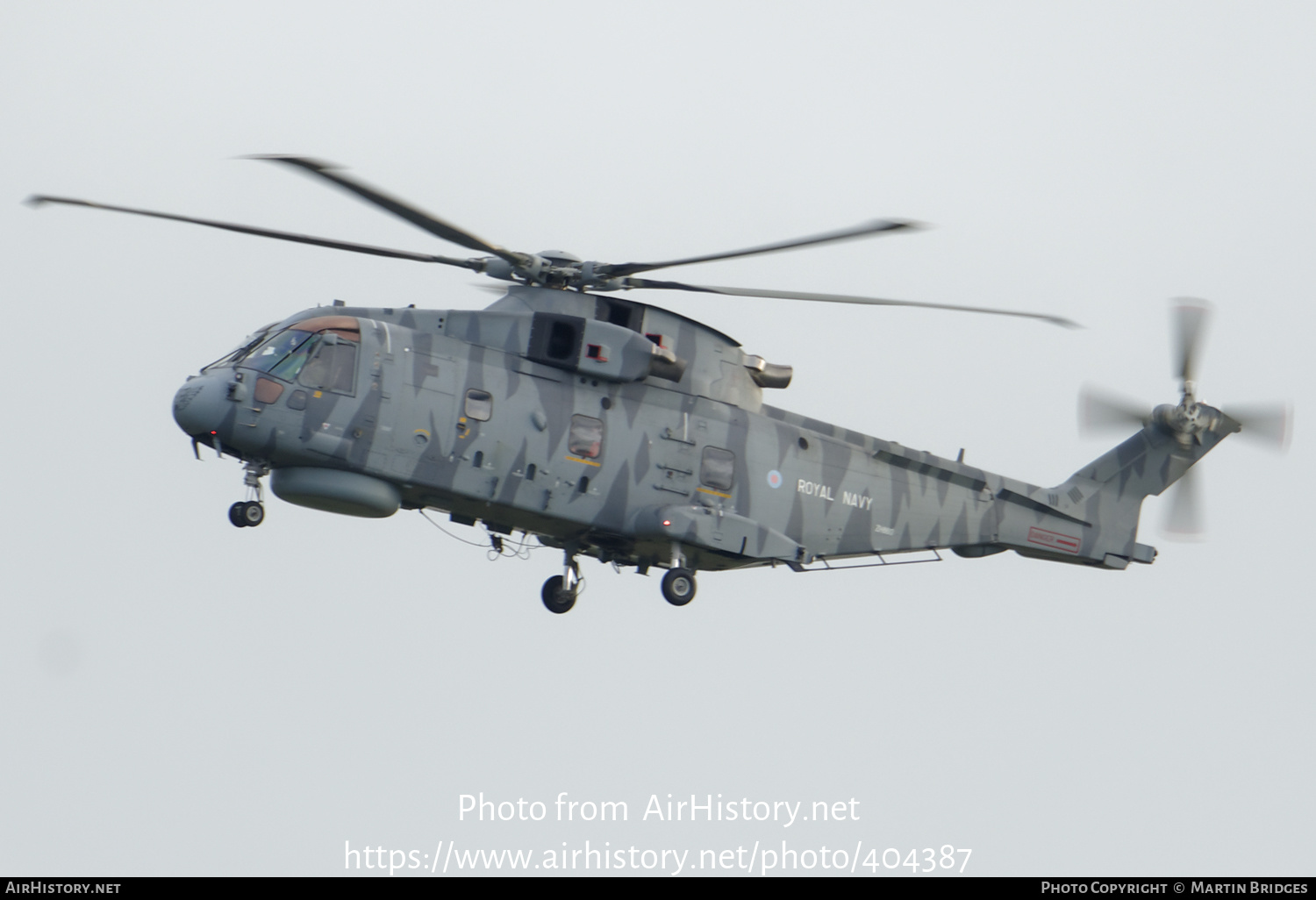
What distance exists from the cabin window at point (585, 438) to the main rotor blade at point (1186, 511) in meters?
10.4

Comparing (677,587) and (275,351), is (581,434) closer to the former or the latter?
(677,587)

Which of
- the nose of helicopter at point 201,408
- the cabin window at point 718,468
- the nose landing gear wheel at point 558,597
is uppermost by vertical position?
the cabin window at point 718,468

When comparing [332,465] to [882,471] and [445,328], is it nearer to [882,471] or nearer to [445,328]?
[445,328]

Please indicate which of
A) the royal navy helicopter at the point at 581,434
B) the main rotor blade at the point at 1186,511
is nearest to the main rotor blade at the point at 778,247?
the royal navy helicopter at the point at 581,434

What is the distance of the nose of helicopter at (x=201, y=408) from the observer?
65.6 feet

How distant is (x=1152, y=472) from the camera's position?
27266 mm

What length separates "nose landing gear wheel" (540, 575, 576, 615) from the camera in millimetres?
23984

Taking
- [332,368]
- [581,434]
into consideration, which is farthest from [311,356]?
[581,434]

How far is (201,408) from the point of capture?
65.7 ft

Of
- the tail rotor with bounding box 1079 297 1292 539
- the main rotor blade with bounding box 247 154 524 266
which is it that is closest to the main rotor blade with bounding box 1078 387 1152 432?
the tail rotor with bounding box 1079 297 1292 539

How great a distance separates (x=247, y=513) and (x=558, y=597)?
17.9ft

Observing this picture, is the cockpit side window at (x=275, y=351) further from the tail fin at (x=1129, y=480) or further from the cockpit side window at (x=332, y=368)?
the tail fin at (x=1129, y=480)

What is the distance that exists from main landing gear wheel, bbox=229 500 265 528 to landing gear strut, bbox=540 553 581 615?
5.16 meters

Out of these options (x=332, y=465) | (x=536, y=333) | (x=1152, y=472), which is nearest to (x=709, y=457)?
(x=536, y=333)
